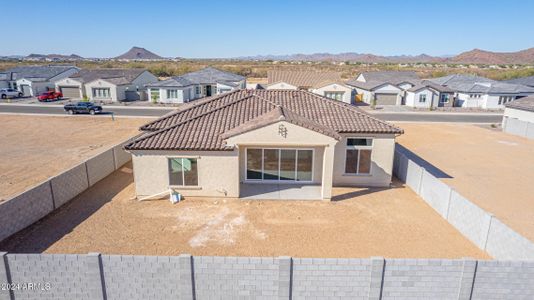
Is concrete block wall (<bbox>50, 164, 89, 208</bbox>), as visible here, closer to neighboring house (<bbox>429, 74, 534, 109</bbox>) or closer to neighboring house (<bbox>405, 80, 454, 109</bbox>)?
neighboring house (<bbox>405, 80, 454, 109</bbox>)

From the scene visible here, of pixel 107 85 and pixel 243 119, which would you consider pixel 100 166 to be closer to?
pixel 243 119

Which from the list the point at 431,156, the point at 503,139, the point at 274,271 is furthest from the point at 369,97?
the point at 274,271

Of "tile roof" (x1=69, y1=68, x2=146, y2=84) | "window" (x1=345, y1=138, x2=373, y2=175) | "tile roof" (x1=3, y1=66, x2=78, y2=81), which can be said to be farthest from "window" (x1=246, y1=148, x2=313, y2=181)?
"tile roof" (x1=3, y1=66, x2=78, y2=81)

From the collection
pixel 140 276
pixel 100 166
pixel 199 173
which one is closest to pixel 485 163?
pixel 199 173

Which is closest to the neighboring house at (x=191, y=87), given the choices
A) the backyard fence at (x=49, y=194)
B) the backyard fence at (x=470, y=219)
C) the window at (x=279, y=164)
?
the backyard fence at (x=49, y=194)

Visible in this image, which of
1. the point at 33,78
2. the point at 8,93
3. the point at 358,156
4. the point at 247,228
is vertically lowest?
the point at 247,228

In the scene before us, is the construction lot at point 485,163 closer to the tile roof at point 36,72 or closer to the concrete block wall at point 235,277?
the concrete block wall at point 235,277
